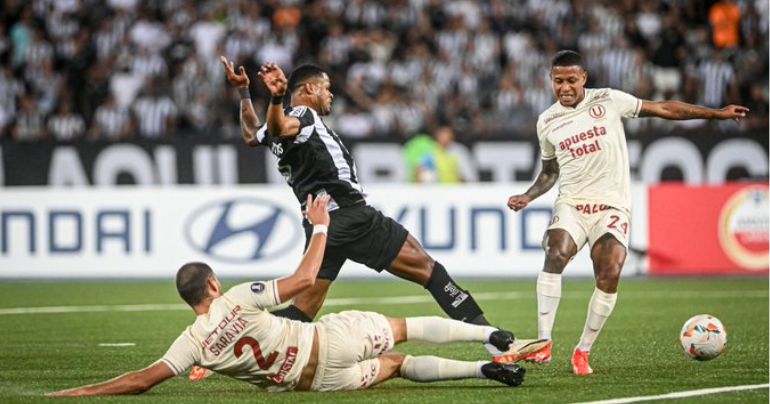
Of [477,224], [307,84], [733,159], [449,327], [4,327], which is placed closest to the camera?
[449,327]

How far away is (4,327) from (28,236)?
7.02 m

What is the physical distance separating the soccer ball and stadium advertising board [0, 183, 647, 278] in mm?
9765

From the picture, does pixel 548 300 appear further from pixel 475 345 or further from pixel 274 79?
pixel 274 79

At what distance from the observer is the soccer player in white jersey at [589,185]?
33.8 feet

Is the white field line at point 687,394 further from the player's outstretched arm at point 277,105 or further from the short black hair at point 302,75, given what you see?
the short black hair at point 302,75

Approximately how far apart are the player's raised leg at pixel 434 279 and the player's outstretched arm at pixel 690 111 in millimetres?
1910

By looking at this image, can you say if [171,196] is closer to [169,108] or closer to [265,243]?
[265,243]

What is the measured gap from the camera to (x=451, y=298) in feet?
34.6

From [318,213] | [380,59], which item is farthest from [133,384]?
[380,59]

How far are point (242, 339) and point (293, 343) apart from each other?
329 millimetres

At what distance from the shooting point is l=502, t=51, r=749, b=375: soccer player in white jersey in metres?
10.3

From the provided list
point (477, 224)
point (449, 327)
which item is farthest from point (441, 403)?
point (477, 224)

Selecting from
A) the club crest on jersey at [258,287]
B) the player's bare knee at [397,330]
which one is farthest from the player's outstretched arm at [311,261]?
the player's bare knee at [397,330]

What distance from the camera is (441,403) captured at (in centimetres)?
852
